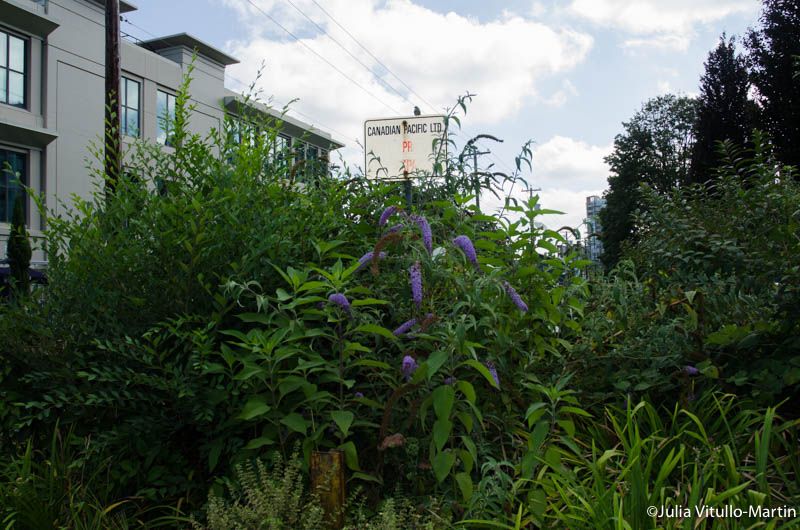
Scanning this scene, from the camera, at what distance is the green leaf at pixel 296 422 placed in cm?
256

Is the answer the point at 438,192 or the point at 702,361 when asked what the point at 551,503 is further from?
the point at 438,192

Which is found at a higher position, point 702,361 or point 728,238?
point 728,238

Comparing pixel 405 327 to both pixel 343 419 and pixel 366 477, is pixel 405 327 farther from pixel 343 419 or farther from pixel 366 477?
pixel 366 477

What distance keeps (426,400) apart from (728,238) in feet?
7.77

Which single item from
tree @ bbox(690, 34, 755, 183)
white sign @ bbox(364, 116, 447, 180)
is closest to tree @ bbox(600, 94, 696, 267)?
tree @ bbox(690, 34, 755, 183)

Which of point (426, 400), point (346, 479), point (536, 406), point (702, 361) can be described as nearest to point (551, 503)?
point (536, 406)

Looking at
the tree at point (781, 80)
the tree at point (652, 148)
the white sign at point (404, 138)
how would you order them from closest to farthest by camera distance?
the white sign at point (404, 138) < the tree at point (781, 80) < the tree at point (652, 148)

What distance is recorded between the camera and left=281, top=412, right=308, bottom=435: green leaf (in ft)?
8.39

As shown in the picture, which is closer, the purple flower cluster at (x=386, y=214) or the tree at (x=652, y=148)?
the purple flower cluster at (x=386, y=214)

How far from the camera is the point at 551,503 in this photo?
2564 mm

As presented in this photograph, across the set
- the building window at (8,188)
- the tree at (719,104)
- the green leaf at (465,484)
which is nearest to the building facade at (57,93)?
the building window at (8,188)

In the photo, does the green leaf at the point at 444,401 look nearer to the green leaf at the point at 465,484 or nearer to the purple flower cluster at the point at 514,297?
the green leaf at the point at 465,484

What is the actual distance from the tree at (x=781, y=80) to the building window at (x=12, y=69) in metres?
25.9

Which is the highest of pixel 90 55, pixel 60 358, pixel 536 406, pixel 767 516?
pixel 90 55
